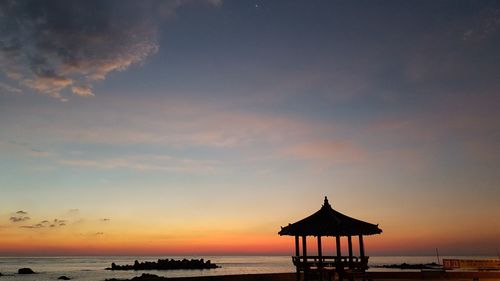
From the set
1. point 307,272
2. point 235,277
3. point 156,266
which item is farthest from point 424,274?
point 156,266

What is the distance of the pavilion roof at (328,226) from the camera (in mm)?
17234

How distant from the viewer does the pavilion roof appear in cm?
1723

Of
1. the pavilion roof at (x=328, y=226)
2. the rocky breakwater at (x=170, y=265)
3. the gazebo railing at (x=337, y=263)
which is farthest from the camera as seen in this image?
the rocky breakwater at (x=170, y=265)

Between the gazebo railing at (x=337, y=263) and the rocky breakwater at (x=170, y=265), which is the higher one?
the gazebo railing at (x=337, y=263)

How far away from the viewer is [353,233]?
17.8 metres

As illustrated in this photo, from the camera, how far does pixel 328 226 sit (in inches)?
677

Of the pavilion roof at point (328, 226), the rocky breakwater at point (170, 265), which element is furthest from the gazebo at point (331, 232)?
the rocky breakwater at point (170, 265)

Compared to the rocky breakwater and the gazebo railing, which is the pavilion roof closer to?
the gazebo railing

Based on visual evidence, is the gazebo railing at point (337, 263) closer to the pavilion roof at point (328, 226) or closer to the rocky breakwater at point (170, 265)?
the pavilion roof at point (328, 226)

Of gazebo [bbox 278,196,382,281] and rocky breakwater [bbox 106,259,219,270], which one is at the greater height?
gazebo [bbox 278,196,382,281]

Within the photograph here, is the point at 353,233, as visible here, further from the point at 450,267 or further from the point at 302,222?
the point at 450,267

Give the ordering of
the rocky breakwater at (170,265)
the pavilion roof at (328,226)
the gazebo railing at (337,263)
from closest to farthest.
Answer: the pavilion roof at (328,226) < the gazebo railing at (337,263) < the rocky breakwater at (170,265)

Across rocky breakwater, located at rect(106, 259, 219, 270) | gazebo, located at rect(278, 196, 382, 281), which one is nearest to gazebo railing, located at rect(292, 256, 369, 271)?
gazebo, located at rect(278, 196, 382, 281)

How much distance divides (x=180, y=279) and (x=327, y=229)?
625cm
